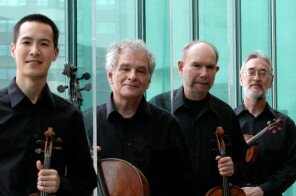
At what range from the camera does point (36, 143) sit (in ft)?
5.75

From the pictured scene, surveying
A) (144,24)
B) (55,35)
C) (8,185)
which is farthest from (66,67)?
A: (144,24)

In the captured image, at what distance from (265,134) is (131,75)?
111 centimetres

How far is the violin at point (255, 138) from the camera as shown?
112 inches

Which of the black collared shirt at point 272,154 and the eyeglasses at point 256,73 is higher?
the eyeglasses at point 256,73

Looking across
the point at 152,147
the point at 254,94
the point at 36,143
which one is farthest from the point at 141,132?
the point at 254,94

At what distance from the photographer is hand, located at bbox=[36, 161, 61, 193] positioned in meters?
1.68

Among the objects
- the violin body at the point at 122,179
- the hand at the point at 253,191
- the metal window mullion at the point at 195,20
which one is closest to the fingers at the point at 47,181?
the violin body at the point at 122,179

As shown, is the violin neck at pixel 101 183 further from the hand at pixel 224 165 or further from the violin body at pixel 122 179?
the hand at pixel 224 165

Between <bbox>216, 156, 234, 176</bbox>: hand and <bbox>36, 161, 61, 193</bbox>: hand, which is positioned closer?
<bbox>36, 161, 61, 193</bbox>: hand

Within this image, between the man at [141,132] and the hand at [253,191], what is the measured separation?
621mm

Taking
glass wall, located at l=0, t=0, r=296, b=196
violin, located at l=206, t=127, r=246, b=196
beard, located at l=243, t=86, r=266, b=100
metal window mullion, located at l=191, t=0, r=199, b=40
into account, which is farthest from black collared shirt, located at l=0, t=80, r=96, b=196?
metal window mullion, located at l=191, t=0, r=199, b=40

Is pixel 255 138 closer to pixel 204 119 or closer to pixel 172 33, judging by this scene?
pixel 204 119

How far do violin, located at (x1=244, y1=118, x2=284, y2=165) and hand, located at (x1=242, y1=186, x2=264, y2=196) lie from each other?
12 centimetres

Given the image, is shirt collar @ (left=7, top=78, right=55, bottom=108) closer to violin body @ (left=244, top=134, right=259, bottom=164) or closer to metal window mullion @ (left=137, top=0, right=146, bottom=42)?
violin body @ (left=244, top=134, right=259, bottom=164)
